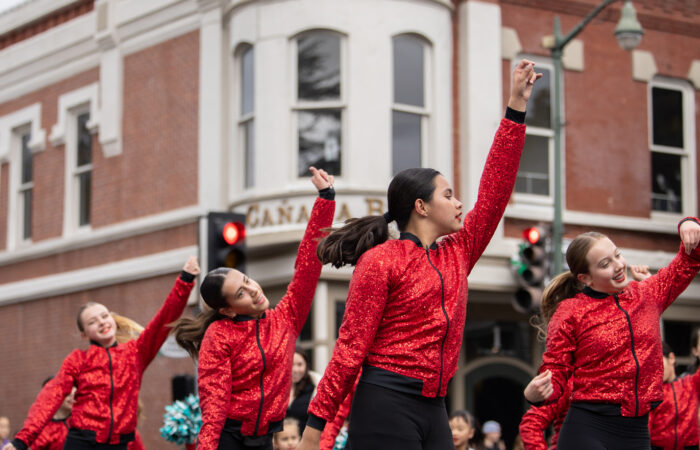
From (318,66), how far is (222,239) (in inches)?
224

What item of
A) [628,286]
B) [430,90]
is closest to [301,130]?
[430,90]

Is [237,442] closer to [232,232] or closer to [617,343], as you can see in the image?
[617,343]

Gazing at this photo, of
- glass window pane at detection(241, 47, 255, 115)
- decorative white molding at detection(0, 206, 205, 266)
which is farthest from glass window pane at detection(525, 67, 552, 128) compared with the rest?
decorative white molding at detection(0, 206, 205, 266)

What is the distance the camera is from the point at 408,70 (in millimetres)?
16188

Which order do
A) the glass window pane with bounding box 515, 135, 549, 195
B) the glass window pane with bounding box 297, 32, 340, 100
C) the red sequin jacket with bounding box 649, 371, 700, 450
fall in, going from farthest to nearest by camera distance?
the glass window pane with bounding box 515, 135, 549, 195
the glass window pane with bounding box 297, 32, 340, 100
the red sequin jacket with bounding box 649, 371, 700, 450

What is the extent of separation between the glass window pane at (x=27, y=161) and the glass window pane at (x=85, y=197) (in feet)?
5.65

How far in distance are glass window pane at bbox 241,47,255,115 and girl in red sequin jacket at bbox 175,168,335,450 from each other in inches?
393

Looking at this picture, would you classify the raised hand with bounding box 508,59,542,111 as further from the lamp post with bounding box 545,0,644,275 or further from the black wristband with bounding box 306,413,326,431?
the lamp post with bounding box 545,0,644,275

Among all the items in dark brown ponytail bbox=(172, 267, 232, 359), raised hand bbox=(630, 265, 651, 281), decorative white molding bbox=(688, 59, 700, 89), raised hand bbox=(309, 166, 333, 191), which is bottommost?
dark brown ponytail bbox=(172, 267, 232, 359)

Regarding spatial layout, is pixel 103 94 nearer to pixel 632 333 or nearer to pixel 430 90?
pixel 430 90

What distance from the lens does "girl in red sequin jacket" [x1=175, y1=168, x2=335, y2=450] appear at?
627 centimetres

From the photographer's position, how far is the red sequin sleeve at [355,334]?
458cm

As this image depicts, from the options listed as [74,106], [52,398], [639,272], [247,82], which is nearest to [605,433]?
[639,272]

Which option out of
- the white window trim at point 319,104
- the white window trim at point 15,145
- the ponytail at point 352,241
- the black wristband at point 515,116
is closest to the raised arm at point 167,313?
the ponytail at point 352,241
